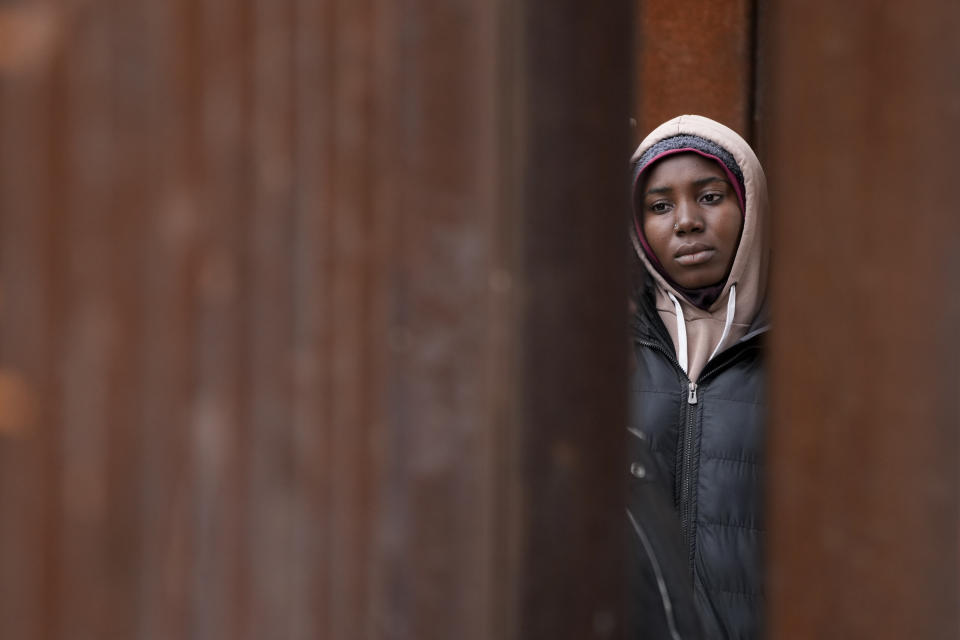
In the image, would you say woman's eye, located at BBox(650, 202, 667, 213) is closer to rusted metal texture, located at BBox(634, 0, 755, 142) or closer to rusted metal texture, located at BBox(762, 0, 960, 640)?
rusted metal texture, located at BBox(634, 0, 755, 142)

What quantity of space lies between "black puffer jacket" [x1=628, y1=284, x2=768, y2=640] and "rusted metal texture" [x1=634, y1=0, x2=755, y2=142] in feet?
3.43

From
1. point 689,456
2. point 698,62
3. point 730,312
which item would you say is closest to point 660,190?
point 730,312

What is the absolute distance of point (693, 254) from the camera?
6.91 ft

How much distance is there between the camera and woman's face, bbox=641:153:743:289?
6.83 ft

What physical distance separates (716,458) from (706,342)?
286 mm

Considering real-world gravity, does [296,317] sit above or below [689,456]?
above

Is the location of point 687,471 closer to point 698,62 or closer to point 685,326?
point 685,326

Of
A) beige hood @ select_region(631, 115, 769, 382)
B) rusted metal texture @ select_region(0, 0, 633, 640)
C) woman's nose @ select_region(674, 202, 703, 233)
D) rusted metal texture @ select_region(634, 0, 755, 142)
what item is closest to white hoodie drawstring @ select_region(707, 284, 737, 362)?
beige hood @ select_region(631, 115, 769, 382)

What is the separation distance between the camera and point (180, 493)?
0.52m

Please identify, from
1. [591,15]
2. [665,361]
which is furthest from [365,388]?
[665,361]

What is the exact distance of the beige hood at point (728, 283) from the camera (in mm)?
2084

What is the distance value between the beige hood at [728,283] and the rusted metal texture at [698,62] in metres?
0.78

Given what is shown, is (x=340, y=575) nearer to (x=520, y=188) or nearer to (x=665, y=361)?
(x=520, y=188)

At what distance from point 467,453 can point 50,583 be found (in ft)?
0.82
